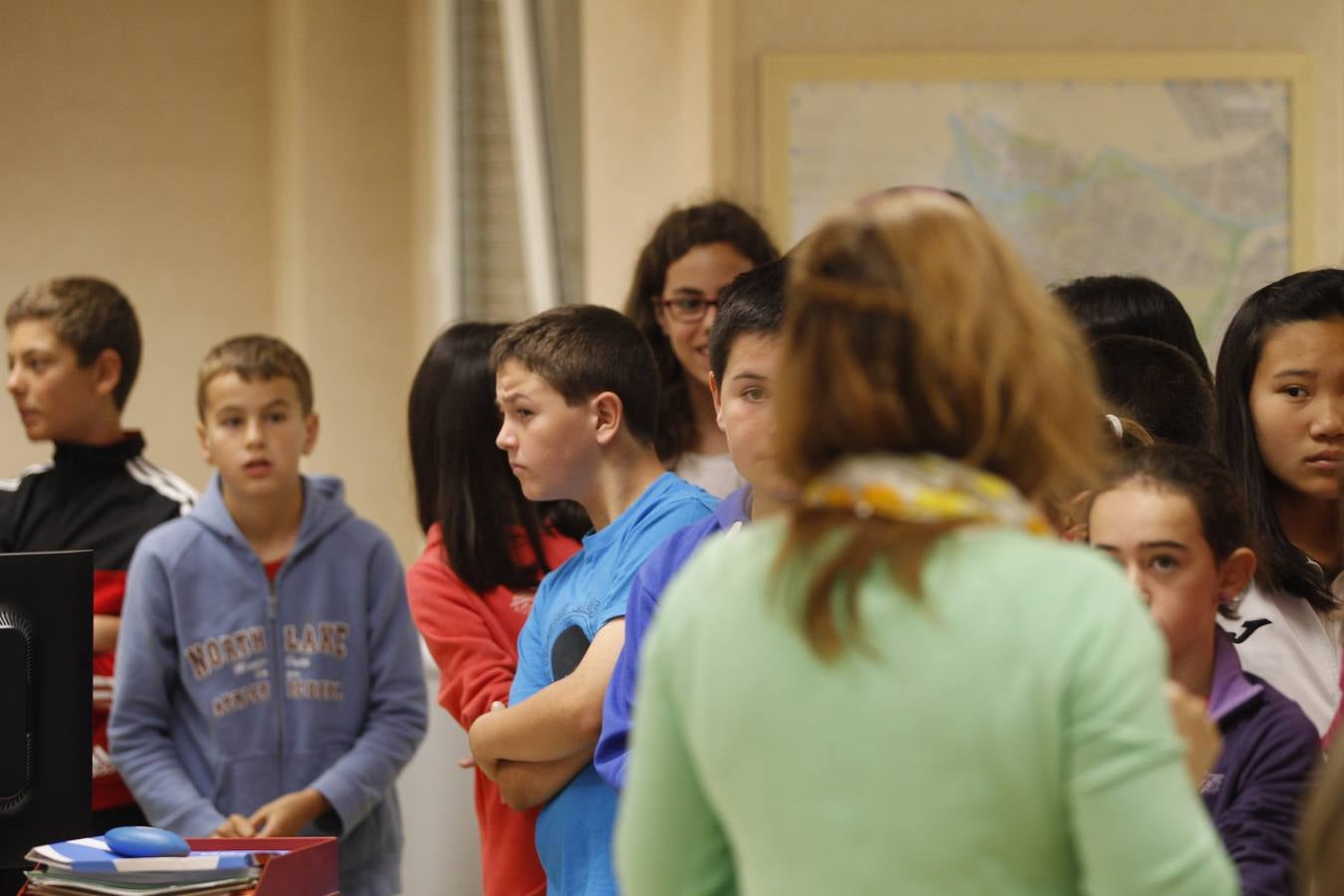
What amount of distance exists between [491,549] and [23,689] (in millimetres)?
782

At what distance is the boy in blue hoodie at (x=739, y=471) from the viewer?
179 cm

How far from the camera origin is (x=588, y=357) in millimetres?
2195

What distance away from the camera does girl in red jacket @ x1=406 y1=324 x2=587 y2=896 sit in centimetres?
232

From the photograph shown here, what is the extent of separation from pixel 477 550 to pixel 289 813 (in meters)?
0.70

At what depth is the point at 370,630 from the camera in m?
3.06

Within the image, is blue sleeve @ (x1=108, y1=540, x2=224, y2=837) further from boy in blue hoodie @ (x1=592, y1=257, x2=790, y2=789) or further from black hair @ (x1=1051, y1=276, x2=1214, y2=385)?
black hair @ (x1=1051, y1=276, x2=1214, y2=385)

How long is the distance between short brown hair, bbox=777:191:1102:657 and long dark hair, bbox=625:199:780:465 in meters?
1.85

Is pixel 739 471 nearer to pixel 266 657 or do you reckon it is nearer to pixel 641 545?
pixel 641 545

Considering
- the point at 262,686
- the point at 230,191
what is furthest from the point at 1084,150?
the point at 230,191

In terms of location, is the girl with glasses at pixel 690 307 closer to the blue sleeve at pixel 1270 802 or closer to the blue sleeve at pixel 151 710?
the blue sleeve at pixel 151 710

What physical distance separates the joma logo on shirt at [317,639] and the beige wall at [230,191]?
2166 mm

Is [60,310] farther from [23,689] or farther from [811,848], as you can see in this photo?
[811,848]

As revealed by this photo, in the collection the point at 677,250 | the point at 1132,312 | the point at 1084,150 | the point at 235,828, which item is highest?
the point at 1084,150

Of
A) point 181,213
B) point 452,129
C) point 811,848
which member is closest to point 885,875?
point 811,848
